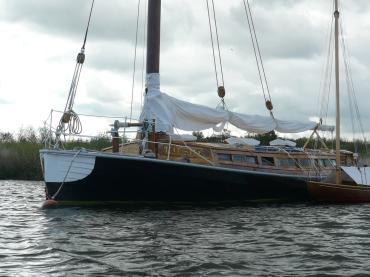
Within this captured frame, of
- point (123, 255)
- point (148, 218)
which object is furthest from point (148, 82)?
point (123, 255)

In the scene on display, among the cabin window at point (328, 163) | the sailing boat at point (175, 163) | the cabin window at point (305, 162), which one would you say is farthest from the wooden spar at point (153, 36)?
the cabin window at point (328, 163)

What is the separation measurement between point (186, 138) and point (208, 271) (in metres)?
10.1

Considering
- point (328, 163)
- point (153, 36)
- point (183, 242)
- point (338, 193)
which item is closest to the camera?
point (183, 242)

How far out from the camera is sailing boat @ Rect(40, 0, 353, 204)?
1680cm

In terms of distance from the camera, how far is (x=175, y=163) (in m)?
17.0

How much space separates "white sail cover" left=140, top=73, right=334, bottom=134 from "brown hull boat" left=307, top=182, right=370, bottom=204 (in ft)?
10.4

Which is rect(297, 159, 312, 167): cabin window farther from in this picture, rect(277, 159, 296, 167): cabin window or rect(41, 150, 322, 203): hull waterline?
rect(41, 150, 322, 203): hull waterline

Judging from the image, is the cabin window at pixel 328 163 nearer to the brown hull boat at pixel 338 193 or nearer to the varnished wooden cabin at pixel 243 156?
the varnished wooden cabin at pixel 243 156

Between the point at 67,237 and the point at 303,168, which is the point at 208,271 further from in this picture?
the point at 303,168

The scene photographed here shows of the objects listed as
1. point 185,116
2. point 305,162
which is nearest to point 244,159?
point 185,116

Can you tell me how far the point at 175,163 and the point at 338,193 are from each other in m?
6.50

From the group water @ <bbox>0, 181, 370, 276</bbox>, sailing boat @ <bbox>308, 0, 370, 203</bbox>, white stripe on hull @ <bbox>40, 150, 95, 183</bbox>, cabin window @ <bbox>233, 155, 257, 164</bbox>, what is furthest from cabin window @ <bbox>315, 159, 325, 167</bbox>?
Result: white stripe on hull @ <bbox>40, 150, 95, 183</bbox>

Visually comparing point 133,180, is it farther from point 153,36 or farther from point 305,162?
point 305,162

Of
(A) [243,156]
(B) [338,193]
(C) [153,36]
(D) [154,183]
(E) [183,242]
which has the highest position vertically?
(C) [153,36]
